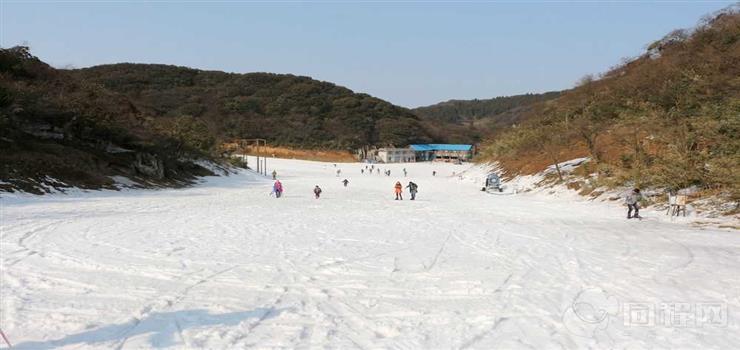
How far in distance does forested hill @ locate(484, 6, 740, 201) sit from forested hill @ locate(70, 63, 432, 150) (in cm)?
8560

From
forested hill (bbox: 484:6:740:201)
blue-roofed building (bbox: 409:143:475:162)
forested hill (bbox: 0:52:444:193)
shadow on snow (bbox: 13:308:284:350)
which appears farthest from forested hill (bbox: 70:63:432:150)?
shadow on snow (bbox: 13:308:284:350)

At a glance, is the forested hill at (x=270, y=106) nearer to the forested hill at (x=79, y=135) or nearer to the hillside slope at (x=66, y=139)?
the forested hill at (x=79, y=135)

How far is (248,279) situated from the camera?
767 cm

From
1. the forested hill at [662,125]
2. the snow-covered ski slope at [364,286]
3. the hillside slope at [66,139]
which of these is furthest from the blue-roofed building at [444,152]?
the snow-covered ski slope at [364,286]

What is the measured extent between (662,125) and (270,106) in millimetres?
148226

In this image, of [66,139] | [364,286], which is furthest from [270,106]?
[364,286]

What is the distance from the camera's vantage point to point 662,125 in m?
22.1

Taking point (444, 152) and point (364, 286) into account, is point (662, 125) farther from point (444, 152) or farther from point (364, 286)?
point (444, 152)

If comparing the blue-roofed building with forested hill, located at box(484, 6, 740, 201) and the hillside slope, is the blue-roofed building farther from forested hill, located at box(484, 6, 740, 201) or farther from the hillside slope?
the hillside slope

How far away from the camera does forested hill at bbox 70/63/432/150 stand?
139 m

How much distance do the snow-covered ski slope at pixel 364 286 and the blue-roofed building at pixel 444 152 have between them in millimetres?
115774

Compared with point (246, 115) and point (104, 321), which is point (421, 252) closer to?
point (104, 321)

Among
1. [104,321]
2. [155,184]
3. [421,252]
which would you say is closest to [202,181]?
[155,184]

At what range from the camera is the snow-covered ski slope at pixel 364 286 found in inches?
206
